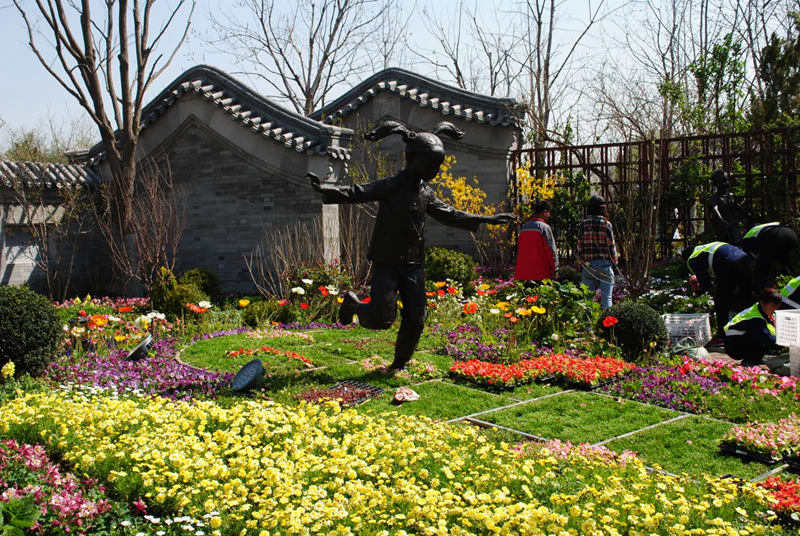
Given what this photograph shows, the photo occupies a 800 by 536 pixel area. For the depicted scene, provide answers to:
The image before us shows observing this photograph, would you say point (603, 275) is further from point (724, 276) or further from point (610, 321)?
point (724, 276)

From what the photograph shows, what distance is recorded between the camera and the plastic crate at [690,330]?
8172 mm

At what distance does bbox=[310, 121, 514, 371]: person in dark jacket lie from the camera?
6781mm

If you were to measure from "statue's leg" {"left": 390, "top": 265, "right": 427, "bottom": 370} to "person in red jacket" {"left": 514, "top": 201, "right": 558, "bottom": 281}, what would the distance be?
9.37 feet

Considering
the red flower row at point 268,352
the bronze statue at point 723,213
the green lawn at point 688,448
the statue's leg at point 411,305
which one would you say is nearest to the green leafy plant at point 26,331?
the red flower row at point 268,352

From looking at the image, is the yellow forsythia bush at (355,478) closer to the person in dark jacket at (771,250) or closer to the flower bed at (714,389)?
the flower bed at (714,389)

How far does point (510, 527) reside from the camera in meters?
3.62

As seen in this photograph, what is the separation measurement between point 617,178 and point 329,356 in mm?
9227

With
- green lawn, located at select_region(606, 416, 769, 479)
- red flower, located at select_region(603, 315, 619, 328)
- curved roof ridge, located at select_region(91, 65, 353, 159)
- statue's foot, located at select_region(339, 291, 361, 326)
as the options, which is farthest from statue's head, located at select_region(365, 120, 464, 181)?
curved roof ridge, located at select_region(91, 65, 353, 159)

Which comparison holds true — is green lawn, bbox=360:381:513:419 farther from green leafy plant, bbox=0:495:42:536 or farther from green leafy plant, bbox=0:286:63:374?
green leafy plant, bbox=0:286:63:374

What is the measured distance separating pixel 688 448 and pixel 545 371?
2190 millimetres

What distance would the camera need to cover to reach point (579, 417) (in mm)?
5988

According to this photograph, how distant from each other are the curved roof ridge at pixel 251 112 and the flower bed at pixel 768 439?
29.9ft

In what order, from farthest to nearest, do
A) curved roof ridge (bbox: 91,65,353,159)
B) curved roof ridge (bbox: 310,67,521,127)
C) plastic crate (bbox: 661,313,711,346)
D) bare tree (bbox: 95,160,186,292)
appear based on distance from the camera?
curved roof ridge (bbox: 310,67,521,127) → curved roof ridge (bbox: 91,65,353,159) → bare tree (bbox: 95,160,186,292) → plastic crate (bbox: 661,313,711,346)

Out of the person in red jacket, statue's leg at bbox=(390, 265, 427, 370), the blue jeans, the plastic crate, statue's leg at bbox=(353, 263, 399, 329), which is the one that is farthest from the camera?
the blue jeans
